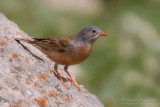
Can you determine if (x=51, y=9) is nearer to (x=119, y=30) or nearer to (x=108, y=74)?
(x=119, y=30)

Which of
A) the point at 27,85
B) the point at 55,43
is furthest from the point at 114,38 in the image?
the point at 27,85

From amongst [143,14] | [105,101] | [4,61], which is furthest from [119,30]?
[4,61]

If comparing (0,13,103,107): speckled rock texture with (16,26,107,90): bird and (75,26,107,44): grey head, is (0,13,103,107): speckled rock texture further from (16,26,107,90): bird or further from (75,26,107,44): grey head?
(75,26,107,44): grey head

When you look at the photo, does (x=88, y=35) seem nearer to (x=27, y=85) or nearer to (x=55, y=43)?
(x=55, y=43)

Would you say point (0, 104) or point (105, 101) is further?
point (105, 101)

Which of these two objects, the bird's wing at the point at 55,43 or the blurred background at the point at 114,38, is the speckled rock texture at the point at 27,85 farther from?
the blurred background at the point at 114,38
